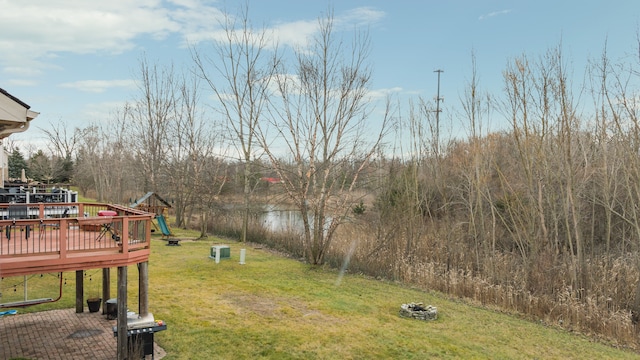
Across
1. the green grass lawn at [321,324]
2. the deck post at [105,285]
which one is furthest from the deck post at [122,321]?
the deck post at [105,285]

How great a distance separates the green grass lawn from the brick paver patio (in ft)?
2.47

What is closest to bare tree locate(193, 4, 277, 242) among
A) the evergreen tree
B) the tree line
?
the tree line

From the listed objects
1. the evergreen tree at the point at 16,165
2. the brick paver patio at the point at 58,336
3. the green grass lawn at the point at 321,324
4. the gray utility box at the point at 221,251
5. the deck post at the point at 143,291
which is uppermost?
the evergreen tree at the point at 16,165

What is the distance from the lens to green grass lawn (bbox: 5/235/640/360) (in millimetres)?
7793

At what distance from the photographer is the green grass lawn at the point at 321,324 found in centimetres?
779

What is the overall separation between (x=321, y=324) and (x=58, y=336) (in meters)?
5.04

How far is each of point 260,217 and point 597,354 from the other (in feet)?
54.2

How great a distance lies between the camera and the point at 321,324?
30.0ft

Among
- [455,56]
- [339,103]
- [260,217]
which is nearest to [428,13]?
[455,56]

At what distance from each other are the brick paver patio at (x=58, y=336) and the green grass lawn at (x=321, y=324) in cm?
75

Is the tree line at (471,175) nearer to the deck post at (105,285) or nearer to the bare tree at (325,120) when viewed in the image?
the bare tree at (325,120)

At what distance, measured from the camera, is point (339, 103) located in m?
14.5

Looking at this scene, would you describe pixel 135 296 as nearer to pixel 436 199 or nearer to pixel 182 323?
pixel 182 323

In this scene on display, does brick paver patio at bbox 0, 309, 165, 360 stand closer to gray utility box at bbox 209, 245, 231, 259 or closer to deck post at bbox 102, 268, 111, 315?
deck post at bbox 102, 268, 111, 315
